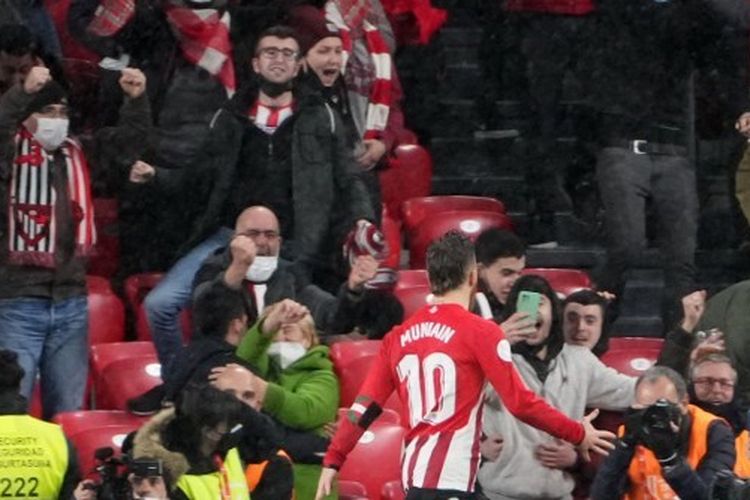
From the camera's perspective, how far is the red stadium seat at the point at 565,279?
12922 millimetres

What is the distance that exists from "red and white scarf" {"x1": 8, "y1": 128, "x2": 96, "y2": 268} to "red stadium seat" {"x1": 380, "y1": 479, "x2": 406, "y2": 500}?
5.91ft

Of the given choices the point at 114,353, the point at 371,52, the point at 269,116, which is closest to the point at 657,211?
the point at 371,52

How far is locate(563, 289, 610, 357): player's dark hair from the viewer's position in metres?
11.5

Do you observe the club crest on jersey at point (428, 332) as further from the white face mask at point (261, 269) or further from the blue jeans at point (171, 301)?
the blue jeans at point (171, 301)

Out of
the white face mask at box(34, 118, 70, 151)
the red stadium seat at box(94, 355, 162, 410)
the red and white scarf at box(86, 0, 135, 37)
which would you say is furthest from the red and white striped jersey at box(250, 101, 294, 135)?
the red stadium seat at box(94, 355, 162, 410)

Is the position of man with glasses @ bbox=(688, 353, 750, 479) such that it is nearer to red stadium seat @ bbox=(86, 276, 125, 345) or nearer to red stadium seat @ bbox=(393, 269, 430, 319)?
red stadium seat @ bbox=(393, 269, 430, 319)

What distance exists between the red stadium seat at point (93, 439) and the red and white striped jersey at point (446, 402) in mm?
1401

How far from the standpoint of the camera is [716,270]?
→ 14039 millimetres

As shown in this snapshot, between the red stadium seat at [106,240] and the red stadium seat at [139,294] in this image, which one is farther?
the red stadium seat at [106,240]

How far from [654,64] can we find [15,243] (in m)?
3.30

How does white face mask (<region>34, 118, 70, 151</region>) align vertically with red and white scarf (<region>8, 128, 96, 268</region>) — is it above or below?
above

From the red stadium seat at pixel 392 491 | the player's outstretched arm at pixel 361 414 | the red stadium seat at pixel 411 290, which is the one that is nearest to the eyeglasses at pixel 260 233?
the red stadium seat at pixel 411 290

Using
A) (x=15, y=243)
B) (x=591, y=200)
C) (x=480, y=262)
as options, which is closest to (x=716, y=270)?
(x=591, y=200)

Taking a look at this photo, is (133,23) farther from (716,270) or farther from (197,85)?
(716,270)
